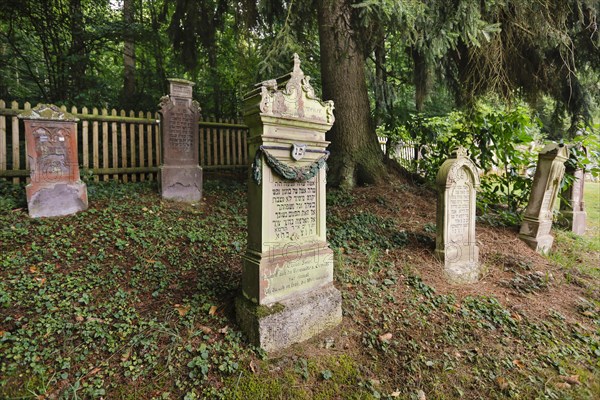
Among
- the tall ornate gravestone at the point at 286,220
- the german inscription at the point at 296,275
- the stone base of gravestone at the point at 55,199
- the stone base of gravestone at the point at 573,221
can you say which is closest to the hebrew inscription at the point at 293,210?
the tall ornate gravestone at the point at 286,220

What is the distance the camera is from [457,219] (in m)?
4.54

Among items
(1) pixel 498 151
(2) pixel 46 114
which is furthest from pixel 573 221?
(2) pixel 46 114

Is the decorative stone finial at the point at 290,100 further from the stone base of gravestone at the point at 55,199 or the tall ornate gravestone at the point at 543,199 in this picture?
the tall ornate gravestone at the point at 543,199

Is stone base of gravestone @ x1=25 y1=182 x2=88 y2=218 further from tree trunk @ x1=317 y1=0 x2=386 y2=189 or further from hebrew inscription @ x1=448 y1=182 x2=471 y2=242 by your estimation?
hebrew inscription @ x1=448 y1=182 x2=471 y2=242

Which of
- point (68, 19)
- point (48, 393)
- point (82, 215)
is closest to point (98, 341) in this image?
point (48, 393)

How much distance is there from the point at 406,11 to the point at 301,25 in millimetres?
3027

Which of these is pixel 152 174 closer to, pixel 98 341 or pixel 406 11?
pixel 98 341

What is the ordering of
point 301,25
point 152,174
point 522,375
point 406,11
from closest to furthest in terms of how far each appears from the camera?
point 522,375 < point 406,11 < point 301,25 < point 152,174

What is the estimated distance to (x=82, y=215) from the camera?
15.6 ft

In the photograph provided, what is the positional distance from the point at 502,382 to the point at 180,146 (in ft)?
19.7

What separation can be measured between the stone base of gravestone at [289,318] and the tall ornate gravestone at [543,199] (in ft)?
14.5

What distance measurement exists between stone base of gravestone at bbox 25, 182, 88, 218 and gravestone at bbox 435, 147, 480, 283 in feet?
17.3

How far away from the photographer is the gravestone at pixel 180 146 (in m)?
6.13

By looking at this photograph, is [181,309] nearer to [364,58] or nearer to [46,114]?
[46,114]
